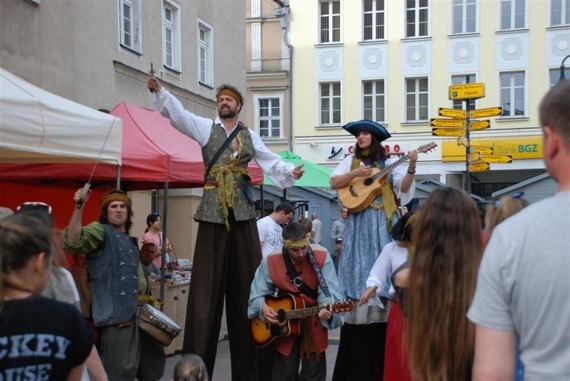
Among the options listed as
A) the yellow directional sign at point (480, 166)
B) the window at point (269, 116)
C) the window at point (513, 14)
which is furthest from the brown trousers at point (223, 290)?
the window at point (269, 116)

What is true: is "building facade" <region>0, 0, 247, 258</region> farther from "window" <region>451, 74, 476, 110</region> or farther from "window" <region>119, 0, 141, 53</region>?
"window" <region>451, 74, 476, 110</region>

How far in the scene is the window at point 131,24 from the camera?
1316 cm

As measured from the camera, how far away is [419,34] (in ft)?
100

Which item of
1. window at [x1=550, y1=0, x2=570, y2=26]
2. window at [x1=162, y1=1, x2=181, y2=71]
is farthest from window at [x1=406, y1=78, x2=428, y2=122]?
window at [x1=162, y1=1, x2=181, y2=71]

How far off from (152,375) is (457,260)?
353 centimetres

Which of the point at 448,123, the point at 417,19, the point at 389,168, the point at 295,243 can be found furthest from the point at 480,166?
the point at 417,19

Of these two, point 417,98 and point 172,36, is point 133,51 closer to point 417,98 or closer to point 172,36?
point 172,36

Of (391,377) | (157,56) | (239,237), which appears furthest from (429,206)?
(157,56)

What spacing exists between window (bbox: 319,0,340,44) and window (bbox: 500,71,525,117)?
6.56 m

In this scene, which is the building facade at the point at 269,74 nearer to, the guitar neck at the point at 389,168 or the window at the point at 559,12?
the window at the point at 559,12

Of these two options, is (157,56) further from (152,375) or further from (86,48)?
(152,375)

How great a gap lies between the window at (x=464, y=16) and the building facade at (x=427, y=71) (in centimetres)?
4

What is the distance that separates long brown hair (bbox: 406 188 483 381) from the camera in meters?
3.16

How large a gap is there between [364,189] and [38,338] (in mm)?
3751
